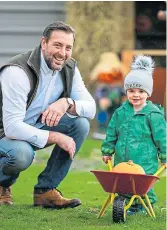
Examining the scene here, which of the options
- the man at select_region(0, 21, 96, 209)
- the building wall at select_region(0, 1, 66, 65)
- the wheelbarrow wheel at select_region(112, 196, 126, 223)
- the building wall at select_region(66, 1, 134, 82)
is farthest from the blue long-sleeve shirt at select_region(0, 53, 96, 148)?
the building wall at select_region(0, 1, 66, 65)

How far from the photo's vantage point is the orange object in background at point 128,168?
436 centimetres

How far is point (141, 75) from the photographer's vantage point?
4.71 meters

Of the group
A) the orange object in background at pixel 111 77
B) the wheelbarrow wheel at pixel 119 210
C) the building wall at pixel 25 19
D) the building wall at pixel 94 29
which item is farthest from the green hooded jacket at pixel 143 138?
the building wall at pixel 25 19

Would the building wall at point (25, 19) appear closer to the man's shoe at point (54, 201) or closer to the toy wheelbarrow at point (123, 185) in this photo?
the man's shoe at point (54, 201)

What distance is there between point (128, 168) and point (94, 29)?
8059mm

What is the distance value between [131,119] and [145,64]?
1.21 ft

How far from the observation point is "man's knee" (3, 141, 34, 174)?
4.54m

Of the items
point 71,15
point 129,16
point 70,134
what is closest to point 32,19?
point 71,15

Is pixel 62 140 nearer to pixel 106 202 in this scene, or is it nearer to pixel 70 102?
pixel 70 102

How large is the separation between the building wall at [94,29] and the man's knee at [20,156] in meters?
7.64

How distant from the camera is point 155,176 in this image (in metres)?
4.27

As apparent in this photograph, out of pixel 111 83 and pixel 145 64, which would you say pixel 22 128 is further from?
pixel 111 83

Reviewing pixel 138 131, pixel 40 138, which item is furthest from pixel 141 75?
pixel 40 138

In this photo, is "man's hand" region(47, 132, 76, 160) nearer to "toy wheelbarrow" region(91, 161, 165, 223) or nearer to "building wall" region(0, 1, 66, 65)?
"toy wheelbarrow" region(91, 161, 165, 223)
